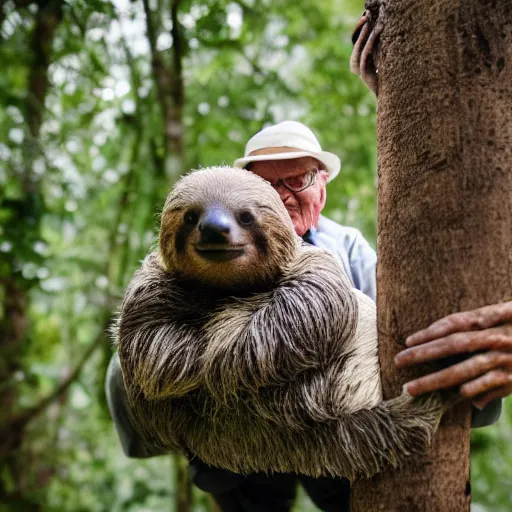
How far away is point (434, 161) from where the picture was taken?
6.38 feet

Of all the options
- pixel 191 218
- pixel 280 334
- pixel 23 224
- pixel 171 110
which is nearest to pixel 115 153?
pixel 171 110

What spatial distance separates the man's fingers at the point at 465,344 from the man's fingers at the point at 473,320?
0.06ft

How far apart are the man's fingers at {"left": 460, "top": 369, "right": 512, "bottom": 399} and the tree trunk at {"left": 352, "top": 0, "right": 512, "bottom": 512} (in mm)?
147

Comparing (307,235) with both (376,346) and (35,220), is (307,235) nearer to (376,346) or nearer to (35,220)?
(376,346)

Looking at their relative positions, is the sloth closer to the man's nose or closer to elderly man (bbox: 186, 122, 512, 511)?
elderly man (bbox: 186, 122, 512, 511)

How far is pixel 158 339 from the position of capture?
2.22 m

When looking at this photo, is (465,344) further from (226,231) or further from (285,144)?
(285,144)

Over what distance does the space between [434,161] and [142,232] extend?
4.30 m

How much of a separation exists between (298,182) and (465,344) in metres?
1.60

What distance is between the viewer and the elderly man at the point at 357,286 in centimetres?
185

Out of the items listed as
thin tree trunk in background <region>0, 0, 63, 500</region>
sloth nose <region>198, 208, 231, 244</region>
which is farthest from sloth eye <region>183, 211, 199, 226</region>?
thin tree trunk in background <region>0, 0, 63, 500</region>

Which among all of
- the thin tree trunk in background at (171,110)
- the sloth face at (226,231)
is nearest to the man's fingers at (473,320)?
the sloth face at (226,231)

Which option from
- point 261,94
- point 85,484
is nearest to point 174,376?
point 261,94

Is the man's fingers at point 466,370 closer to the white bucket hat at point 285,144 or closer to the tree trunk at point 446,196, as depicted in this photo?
the tree trunk at point 446,196
